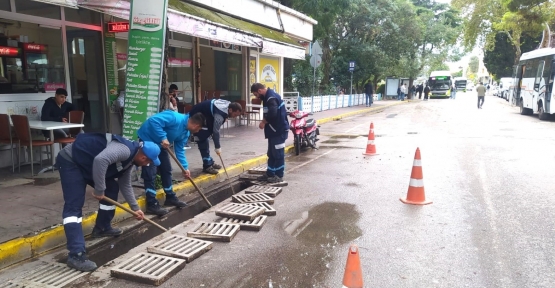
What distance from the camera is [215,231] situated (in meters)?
4.52

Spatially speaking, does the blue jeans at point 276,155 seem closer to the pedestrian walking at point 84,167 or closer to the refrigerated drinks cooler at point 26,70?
the pedestrian walking at point 84,167

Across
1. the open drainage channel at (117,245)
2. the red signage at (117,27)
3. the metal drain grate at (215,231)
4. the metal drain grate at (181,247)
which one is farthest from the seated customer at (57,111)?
the metal drain grate at (181,247)

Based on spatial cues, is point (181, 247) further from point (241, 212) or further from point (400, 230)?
point (400, 230)

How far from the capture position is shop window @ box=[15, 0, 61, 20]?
6.81 metres

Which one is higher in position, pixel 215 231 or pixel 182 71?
pixel 182 71

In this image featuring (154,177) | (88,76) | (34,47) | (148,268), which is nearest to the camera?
(148,268)

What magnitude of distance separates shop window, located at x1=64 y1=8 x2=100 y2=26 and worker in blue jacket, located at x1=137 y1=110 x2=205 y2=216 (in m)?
4.19

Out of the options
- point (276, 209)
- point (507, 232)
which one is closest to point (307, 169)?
point (276, 209)

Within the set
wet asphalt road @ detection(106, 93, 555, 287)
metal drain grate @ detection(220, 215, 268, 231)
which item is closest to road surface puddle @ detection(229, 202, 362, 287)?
wet asphalt road @ detection(106, 93, 555, 287)

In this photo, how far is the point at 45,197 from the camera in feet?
17.2

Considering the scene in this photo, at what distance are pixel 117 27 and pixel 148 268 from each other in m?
6.39

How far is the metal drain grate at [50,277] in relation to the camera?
10.9ft

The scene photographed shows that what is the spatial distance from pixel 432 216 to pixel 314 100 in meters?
16.4

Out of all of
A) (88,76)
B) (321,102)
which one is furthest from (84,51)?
(321,102)
